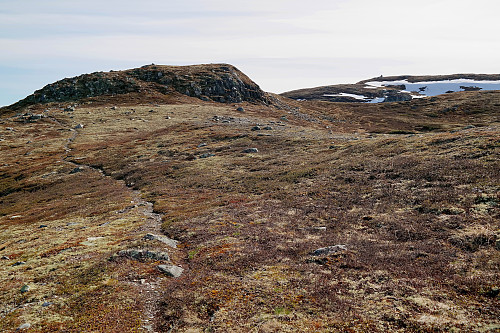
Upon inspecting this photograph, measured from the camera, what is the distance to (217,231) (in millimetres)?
23500

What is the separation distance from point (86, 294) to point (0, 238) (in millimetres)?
27378

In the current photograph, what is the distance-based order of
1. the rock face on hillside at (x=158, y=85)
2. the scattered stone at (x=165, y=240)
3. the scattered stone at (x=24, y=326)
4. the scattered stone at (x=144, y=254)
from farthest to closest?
1. the rock face on hillside at (x=158, y=85)
2. the scattered stone at (x=165, y=240)
3. the scattered stone at (x=144, y=254)
4. the scattered stone at (x=24, y=326)

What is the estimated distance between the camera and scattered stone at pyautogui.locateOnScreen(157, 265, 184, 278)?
17533 mm

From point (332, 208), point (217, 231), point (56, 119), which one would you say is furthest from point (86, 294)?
point (56, 119)

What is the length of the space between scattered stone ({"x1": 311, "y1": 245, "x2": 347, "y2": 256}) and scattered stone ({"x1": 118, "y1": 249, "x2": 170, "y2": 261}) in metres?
10.00

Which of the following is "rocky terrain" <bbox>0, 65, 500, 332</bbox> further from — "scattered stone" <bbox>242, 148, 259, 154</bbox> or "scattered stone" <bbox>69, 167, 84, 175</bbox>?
"scattered stone" <bbox>69, 167, 84, 175</bbox>

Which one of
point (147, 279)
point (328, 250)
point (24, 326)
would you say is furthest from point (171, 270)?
point (328, 250)

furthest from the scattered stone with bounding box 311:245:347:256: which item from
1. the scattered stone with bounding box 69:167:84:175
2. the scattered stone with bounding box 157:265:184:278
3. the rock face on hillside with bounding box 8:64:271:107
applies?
the rock face on hillside with bounding box 8:64:271:107

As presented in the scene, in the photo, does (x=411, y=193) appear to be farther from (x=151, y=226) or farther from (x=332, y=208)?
(x=151, y=226)

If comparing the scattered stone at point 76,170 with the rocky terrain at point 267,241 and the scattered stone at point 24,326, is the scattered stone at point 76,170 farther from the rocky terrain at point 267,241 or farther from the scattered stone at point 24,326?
the scattered stone at point 24,326

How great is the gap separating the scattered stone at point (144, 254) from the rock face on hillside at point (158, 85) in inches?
5472

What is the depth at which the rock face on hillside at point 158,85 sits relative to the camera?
15100 centimetres

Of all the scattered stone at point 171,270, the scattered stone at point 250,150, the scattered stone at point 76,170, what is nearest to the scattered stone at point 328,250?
the scattered stone at point 171,270

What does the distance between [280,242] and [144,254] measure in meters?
9.53
